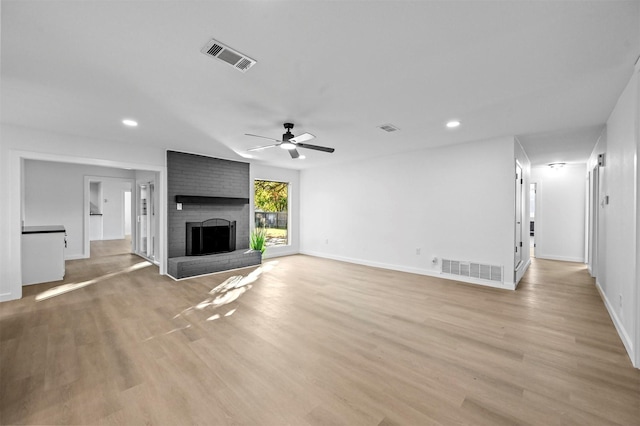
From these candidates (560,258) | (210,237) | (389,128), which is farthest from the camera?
(560,258)

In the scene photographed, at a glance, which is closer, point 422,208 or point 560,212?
point 422,208

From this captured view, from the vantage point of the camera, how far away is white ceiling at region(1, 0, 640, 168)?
5.74 ft

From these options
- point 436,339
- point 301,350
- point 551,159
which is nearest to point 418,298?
point 436,339

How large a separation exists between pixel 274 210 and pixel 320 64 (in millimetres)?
6185

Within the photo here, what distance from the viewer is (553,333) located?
301 cm

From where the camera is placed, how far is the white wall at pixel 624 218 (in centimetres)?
243

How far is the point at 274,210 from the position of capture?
8250mm

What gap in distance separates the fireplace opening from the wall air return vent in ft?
15.9

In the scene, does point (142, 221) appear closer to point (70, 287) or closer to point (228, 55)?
point (70, 287)

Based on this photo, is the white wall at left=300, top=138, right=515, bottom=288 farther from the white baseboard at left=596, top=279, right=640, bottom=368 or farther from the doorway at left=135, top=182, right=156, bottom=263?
the doorway at left=135, top=182, right=156, bottom=263

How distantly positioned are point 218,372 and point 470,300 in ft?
11.8

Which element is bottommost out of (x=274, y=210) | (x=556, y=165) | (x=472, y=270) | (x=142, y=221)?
(x=472, y=270)

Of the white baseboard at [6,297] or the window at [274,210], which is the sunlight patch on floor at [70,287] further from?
the window at [274,210]

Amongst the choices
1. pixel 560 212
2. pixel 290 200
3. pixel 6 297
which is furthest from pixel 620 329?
pixel 6 297
